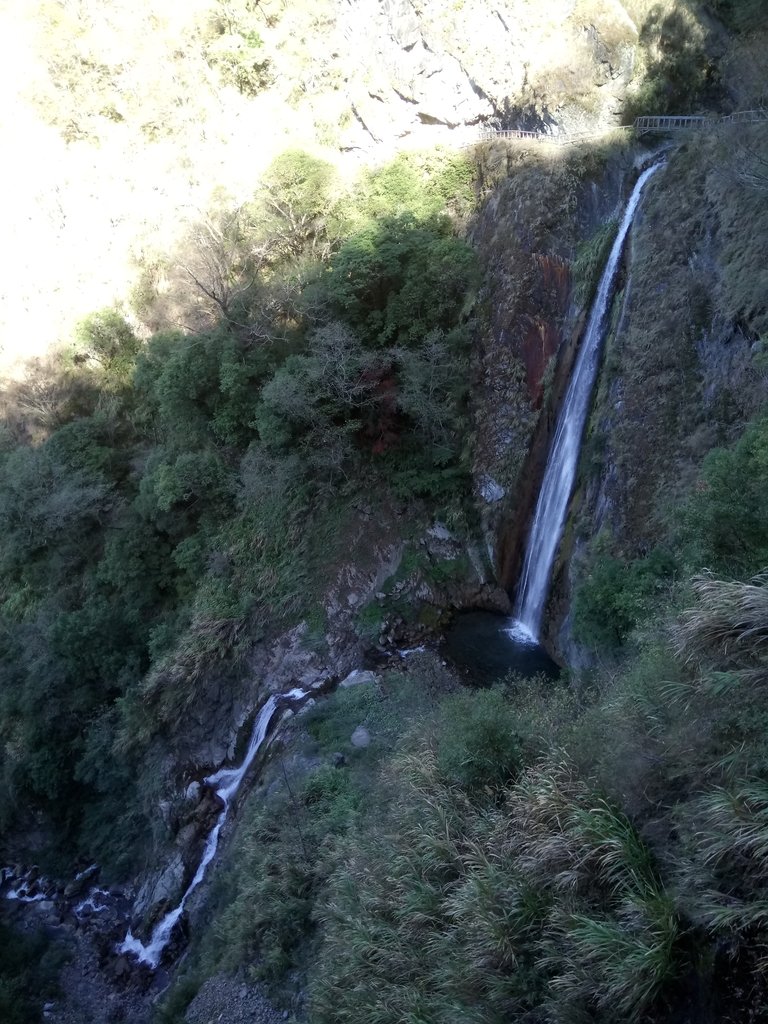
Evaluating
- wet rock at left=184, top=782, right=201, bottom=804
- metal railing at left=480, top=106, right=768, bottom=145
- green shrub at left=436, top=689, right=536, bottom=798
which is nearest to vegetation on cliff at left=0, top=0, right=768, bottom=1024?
green shrub at left=436, top=689, right=536, bottom=798

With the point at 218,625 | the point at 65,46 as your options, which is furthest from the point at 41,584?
the point at 65,46

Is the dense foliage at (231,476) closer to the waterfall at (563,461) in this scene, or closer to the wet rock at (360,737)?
the waterfall at (563,461)

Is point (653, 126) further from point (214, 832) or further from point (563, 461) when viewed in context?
point (214, 832)

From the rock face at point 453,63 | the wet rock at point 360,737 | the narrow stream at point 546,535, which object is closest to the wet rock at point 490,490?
the narrow stream at point 546,535

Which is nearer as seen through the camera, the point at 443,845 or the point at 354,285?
the point at 443,845

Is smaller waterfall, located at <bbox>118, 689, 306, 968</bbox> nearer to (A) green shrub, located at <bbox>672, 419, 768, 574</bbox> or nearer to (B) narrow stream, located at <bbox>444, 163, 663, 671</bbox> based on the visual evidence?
(B) narrow stream, located at <bbox>444, 163, 663, 671</bbox>

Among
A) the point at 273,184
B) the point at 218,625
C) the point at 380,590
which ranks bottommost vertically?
the point at 380,590

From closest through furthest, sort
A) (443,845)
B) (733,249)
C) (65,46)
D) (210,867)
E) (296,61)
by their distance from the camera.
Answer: (443,845), (733,249), (210,867), (296,61), (65,46)

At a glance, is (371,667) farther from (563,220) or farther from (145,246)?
(145,246)
